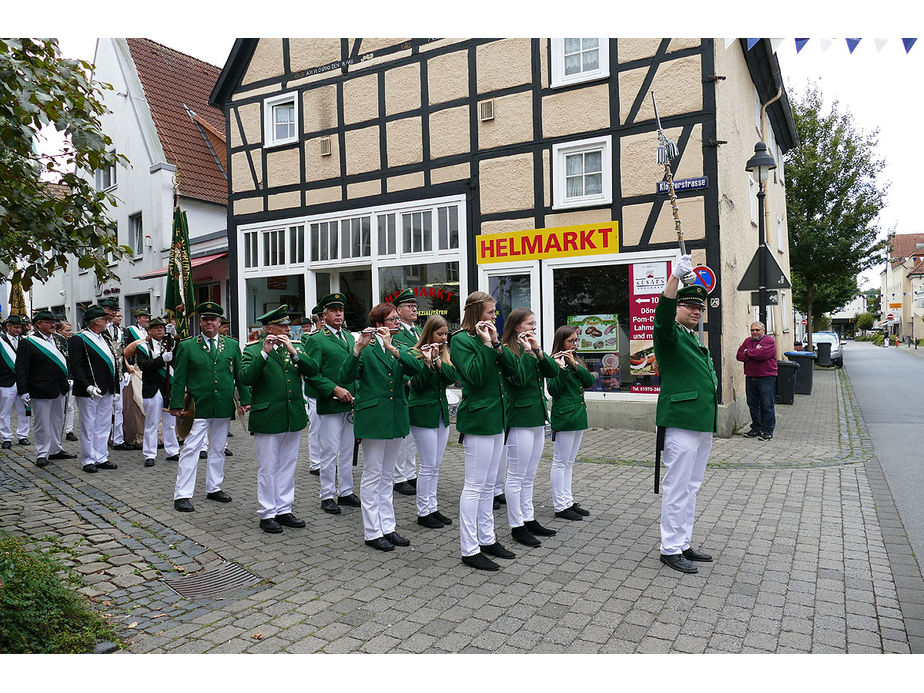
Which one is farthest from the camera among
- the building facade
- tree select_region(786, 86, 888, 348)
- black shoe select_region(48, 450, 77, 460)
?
tree select_region(786, 86, 888, 348)

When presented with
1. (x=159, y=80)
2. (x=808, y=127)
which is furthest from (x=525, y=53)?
(x=808, y=127)

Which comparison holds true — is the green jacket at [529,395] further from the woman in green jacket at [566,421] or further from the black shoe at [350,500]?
the black shoe at [350,500]

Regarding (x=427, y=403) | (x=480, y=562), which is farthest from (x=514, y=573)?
(x=427, y=403)

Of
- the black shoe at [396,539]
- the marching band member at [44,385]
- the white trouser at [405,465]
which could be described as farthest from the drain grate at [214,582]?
the marching band member at [44,385]

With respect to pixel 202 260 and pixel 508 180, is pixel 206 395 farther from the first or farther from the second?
pixel 202 260

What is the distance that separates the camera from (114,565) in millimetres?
5035

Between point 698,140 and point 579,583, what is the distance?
8.30 metres

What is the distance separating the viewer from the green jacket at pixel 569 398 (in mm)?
6336

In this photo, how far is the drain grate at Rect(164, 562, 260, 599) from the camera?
4.56 m

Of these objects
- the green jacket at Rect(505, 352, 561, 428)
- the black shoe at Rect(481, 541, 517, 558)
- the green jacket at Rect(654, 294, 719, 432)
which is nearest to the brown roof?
the green jacket at Rect(505, 352, 561, 428)

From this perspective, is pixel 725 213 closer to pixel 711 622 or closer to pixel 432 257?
pixel 432 257

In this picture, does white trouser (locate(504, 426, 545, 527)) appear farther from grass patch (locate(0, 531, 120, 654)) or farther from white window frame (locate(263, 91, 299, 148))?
white window frame (locate(263, 91, 299, 148))

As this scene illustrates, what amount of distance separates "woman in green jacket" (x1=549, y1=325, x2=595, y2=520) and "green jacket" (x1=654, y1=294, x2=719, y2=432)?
4.07 ft

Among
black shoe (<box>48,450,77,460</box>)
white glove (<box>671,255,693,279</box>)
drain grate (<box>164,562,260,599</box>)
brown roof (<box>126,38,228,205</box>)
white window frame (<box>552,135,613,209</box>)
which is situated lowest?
drain grate (<box>164,562,260,599</box>)
